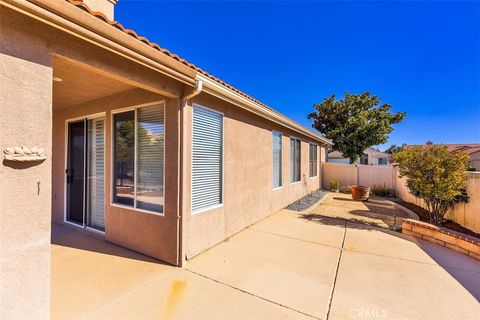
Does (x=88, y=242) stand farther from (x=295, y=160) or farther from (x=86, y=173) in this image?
(x=295, y=160)

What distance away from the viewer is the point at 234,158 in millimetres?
5324

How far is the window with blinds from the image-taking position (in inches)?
487

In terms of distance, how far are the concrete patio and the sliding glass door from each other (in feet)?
1.88

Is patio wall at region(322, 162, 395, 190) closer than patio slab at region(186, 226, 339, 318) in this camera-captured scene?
No

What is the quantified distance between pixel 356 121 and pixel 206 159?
19374mm

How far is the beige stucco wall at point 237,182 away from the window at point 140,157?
0.60 meters

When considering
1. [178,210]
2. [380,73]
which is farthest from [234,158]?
[380,73]

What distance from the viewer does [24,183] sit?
195cm

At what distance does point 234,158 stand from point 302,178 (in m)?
6.22

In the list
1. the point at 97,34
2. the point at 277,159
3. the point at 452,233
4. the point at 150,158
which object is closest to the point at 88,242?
the point at 150,158

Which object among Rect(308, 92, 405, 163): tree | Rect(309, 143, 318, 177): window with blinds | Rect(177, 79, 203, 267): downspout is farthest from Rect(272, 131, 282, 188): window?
Rect(308, 92, 405, 163): tree

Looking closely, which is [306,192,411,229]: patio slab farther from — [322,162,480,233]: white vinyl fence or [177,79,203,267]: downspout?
[177,79,203,267]: downspout

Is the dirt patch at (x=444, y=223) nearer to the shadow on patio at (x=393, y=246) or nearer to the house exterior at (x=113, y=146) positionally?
the shadow on patio at (x=393, y=246)

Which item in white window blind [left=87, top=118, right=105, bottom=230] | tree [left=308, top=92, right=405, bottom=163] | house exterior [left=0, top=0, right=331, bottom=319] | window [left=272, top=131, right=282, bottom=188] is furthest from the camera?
tree [left=308, top=92, right=405, bottom=163]
